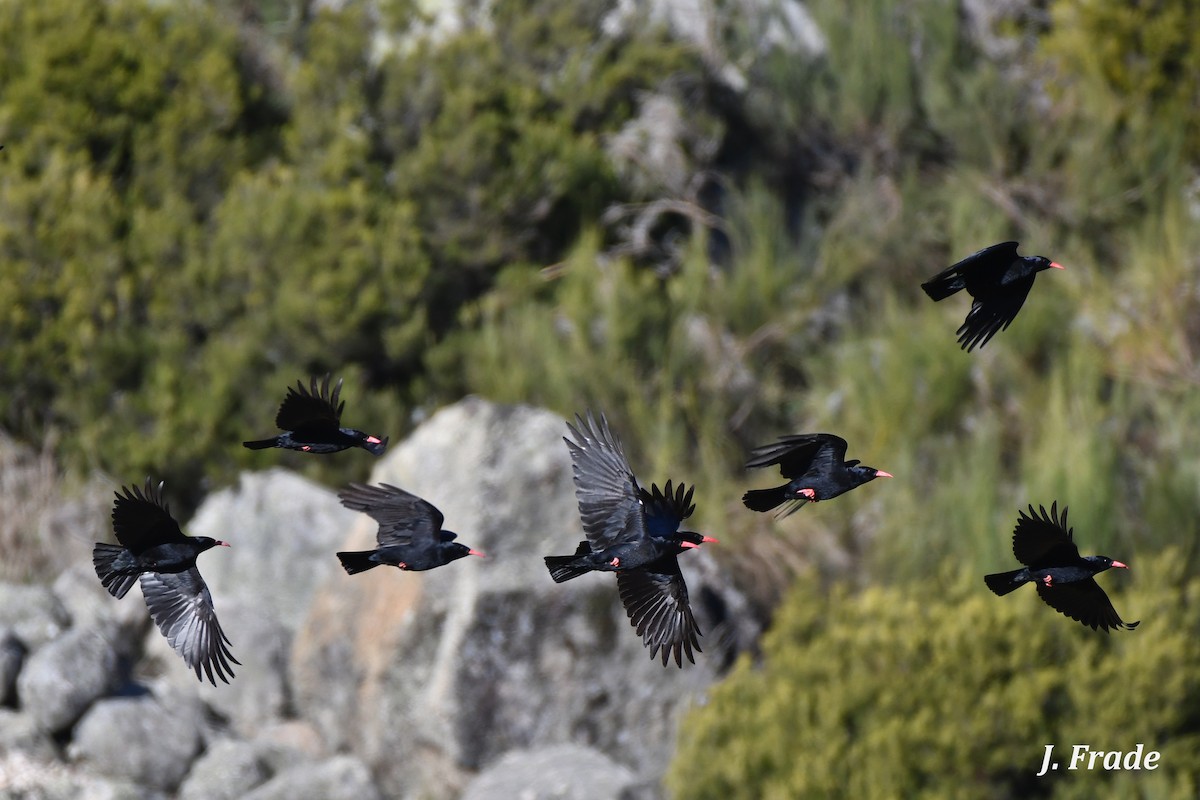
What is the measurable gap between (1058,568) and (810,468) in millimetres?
663

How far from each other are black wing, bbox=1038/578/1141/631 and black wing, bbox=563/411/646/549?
1.05 metres

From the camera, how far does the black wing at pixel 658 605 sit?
500 centimetres

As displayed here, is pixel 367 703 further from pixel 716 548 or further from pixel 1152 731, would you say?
pixel 1152 731

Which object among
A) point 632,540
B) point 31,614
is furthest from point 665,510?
point 31,614

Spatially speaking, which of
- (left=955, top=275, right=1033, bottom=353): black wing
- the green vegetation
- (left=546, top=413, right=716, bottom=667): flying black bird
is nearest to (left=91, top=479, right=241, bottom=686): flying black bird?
(left=546, top=413, right=716, bottom=667): flying black bird

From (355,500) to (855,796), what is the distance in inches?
156

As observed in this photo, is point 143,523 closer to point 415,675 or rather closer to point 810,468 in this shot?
point 810,468

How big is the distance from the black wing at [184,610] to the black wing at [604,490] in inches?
39.6

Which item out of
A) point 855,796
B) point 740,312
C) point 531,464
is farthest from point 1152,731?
point 740,312

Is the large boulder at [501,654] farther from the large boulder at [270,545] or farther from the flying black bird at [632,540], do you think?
the flying black bird at [632,540]

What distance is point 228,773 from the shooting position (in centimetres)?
988

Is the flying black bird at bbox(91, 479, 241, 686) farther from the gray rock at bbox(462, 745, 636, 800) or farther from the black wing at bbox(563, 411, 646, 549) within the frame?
the gray rock at bbox(462, 745, 636, 800)

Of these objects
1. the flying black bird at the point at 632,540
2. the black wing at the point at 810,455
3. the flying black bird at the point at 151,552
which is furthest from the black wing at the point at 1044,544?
the flying black bird at the point at 151,552

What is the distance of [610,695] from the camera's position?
31.2ft
